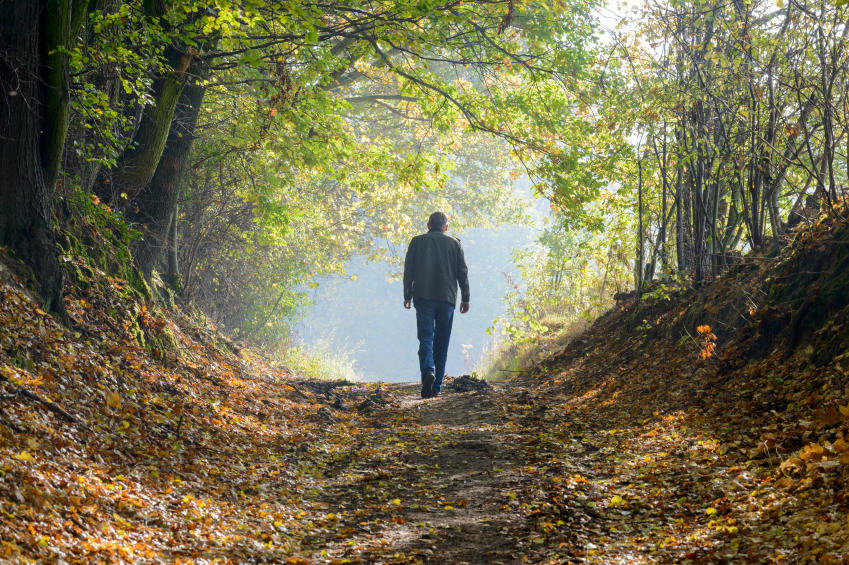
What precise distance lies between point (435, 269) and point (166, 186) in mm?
3926

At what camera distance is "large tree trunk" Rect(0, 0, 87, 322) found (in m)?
5.14

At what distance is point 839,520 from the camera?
294 cm

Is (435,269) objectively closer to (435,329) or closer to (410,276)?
(410,276)

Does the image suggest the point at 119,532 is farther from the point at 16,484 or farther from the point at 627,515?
the point at 627,515

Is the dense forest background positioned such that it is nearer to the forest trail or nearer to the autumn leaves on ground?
the autumn leaves on ground

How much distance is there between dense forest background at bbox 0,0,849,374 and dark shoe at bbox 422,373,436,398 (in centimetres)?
331

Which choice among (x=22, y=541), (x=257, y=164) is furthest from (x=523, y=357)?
(x=22, y=541)

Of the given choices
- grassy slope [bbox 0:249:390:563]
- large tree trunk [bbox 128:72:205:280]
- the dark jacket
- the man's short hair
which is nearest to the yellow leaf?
grassy slope [bbox 0:249:390:563]

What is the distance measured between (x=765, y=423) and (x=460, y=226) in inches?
1015

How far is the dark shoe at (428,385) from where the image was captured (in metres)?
8.77

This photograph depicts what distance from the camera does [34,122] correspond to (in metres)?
5.36

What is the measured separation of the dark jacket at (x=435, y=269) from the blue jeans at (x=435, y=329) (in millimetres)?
113

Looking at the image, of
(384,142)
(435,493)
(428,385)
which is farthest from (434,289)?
(384,142)

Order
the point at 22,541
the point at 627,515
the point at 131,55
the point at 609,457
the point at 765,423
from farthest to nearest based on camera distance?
the point at 131,55, the point at 609,457, the point at 765,423, the point at 627,515, the point at 22,541
